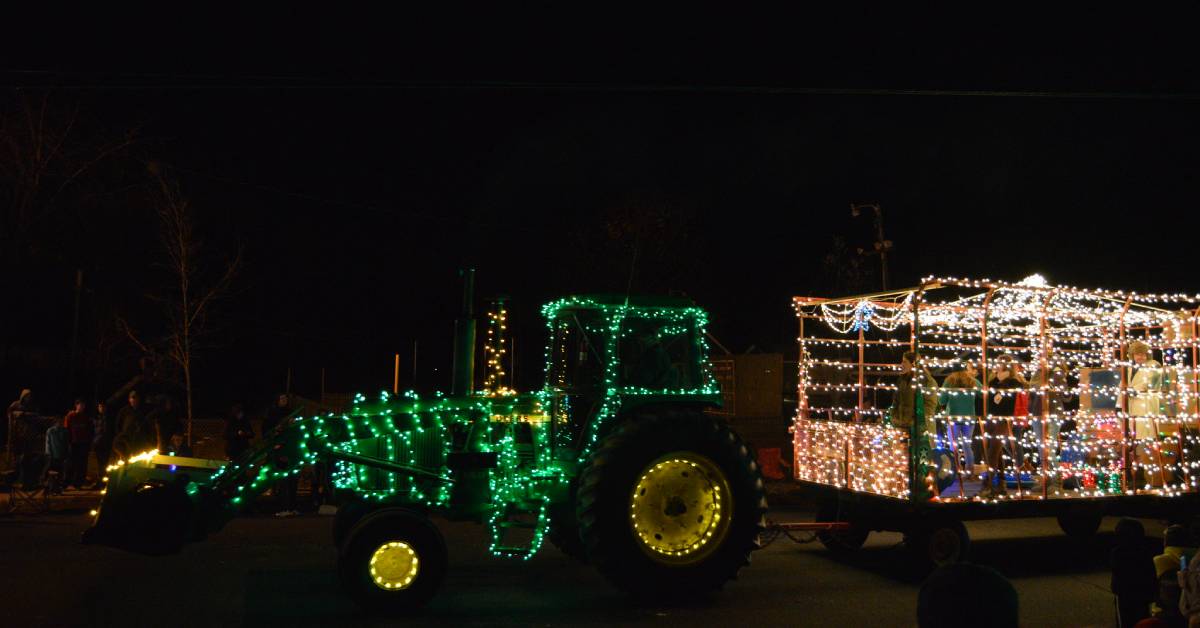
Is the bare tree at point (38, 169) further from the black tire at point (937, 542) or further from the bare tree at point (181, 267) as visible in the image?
the black tire at point (937, 542)

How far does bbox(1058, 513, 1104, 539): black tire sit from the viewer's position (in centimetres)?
1193

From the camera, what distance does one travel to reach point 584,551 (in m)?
8.81

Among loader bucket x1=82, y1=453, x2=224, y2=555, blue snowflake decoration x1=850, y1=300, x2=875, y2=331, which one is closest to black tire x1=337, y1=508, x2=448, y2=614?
loader bucket x1=82, y1=453, x2=224, y2=555

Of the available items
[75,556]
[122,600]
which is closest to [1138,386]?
[122,600]

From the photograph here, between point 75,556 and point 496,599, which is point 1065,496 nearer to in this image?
point 496,599

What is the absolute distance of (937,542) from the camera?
31.9 feet

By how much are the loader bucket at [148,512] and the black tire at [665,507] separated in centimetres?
311

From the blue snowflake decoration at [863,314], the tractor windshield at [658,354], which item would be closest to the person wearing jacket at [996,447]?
the blue snowflake decoration at [863,314]

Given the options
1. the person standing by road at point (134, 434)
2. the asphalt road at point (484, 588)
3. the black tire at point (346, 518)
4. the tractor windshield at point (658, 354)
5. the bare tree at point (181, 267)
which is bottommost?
the asphalt road at point (484, 588)

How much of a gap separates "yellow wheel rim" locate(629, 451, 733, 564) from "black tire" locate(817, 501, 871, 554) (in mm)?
2144

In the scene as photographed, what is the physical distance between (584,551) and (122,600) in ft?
12.8

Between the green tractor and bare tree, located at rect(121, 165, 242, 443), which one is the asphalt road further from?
bare tree, located at rect(121, 165, 242, 443)

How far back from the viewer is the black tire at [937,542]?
380 inches

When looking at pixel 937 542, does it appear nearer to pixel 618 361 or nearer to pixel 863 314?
pixel 863 314
